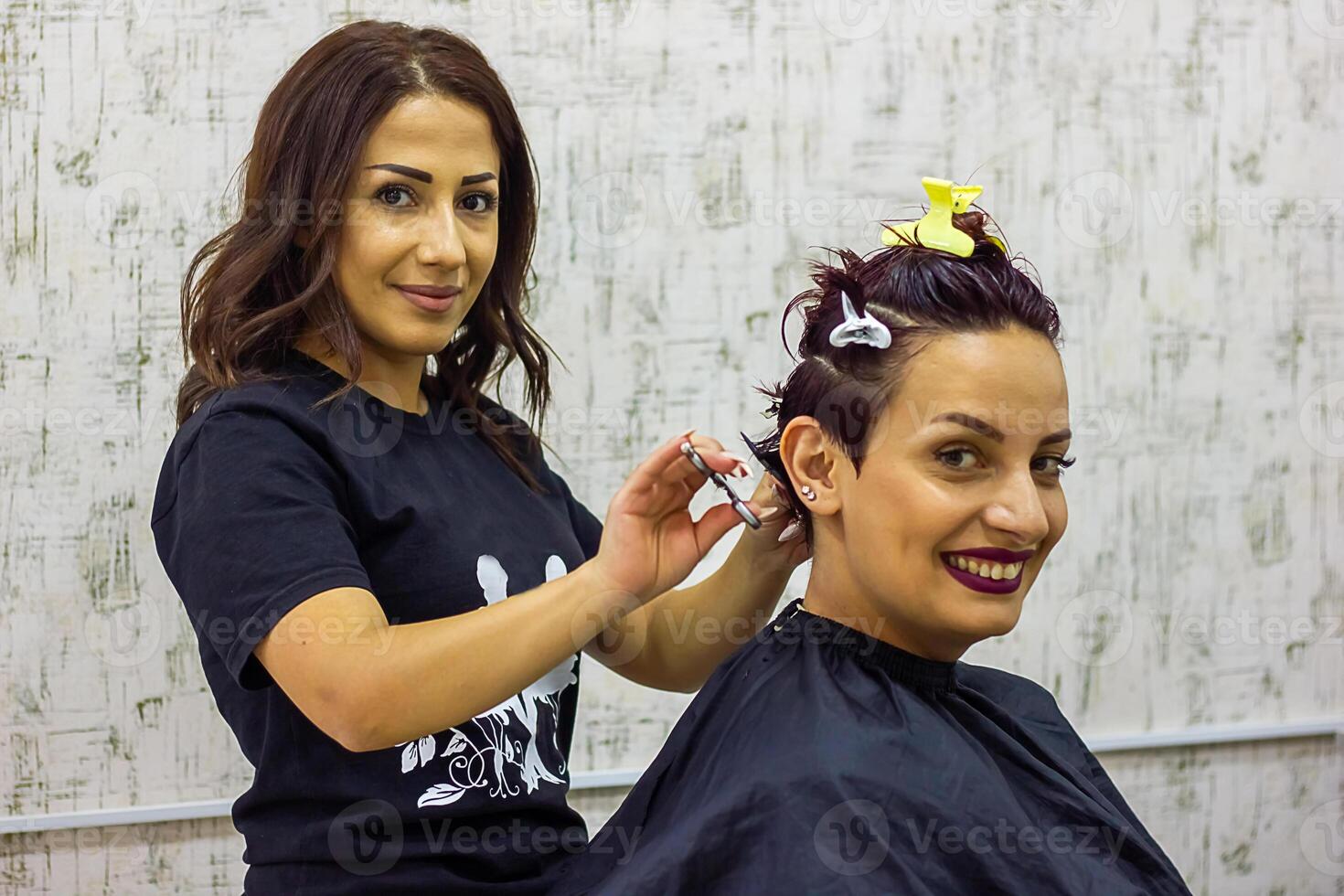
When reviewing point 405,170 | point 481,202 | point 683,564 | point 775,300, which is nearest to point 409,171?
point 405,170

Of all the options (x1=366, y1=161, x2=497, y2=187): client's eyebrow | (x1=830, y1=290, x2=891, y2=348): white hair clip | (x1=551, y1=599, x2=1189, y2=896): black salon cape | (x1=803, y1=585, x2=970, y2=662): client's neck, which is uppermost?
(x1=366, y1=161, x2=497, y2=187): client's eyebrow

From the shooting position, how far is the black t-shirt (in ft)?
4.18

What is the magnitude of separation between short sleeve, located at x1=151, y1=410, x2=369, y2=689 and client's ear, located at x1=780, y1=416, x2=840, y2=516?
0.49 metres

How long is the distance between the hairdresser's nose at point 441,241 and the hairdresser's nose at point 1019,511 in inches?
26.2

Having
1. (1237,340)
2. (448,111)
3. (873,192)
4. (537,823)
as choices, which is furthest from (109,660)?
(1237,340)

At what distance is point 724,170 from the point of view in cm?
249

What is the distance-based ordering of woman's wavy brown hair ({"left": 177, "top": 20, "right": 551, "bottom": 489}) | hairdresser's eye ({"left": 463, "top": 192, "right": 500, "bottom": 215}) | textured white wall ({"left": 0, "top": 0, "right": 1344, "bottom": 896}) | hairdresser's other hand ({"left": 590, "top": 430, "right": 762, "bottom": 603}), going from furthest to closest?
1. textured white wall ({"left": 0, "top": 0, "right": 1344, "bottom": 896})
2. hairdresser's eye ({"left": 463, "top": 192, "right": 500, "bottom": 215})
3. woman's wavy brown hair ({"left": 177, "top": 20, "right": 551, "bottom": 489})
4. hairdresser's other hand ({"left": 590, "top": 430, "right": 762, "bottom": 603})

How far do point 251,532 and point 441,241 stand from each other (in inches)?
16.0

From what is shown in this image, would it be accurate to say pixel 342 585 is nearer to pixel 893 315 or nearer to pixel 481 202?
pixel 481 202

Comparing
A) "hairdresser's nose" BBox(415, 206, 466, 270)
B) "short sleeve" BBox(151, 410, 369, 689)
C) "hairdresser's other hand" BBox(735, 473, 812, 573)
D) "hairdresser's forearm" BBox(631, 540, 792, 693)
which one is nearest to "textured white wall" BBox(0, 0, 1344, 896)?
"hairdresser's forearm" BBox(631, 540, 792, 693)

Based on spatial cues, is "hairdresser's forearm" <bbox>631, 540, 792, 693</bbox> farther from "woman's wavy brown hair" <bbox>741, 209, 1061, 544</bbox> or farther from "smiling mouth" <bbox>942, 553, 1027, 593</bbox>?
"smiling mouth" <bbox>942, 553, 1027, 593</bbox>

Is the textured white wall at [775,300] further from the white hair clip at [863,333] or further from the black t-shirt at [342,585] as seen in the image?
the white hair clip at [863,333]

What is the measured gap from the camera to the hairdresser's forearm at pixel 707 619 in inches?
67.1

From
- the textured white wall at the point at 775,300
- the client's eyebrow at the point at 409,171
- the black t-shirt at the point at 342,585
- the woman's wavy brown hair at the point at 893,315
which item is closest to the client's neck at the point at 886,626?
the woman's wavy brown hair at the point at 893,315
